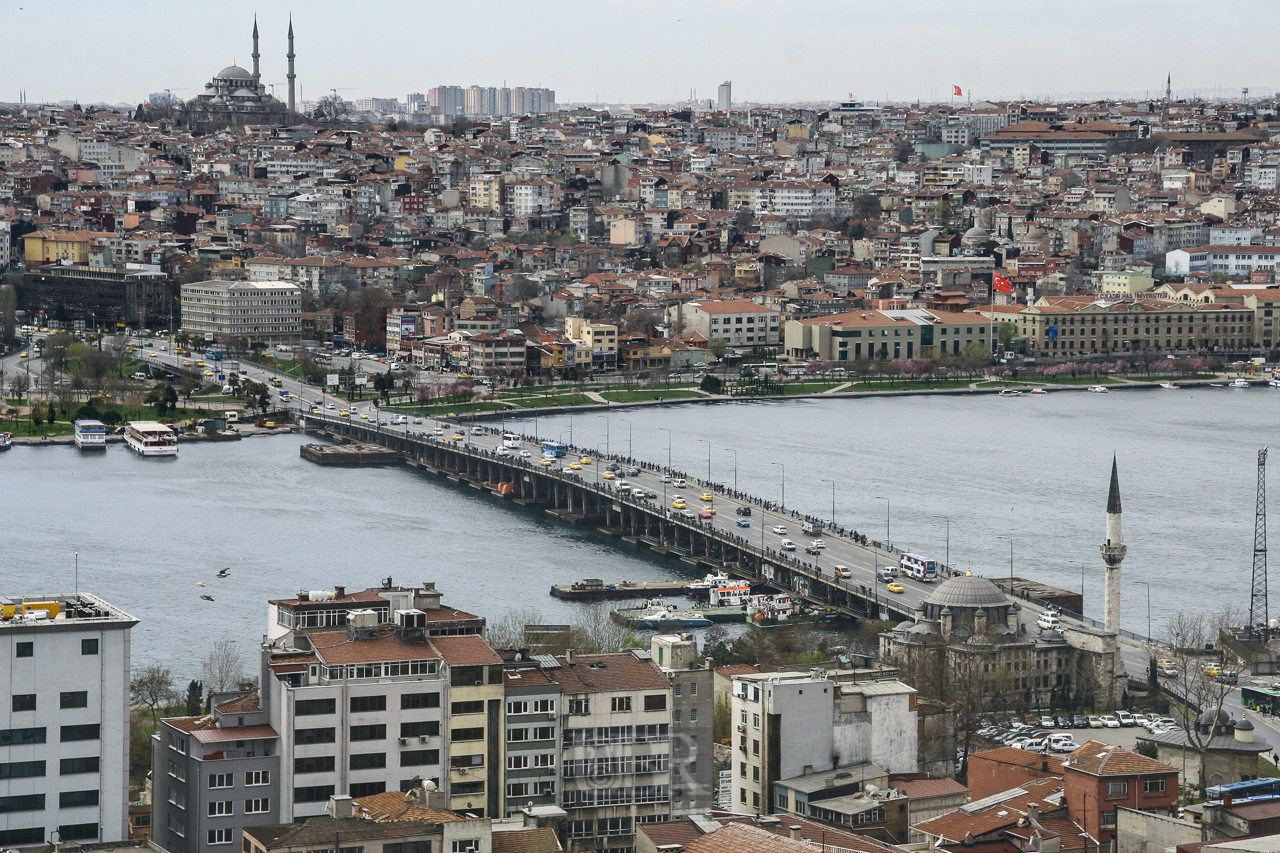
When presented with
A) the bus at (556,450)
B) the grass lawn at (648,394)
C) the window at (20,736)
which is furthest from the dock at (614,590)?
the grass lawn at (648,394)

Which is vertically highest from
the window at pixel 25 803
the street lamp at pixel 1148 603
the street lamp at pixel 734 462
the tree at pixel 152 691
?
the window at pixel 25 803

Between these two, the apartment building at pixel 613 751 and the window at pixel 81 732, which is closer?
the window at pixel 81 732

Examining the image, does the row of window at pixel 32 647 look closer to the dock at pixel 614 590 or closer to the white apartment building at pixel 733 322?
the dock at pixel 614 590

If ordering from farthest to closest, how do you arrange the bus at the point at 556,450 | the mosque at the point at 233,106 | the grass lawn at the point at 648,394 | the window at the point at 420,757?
the mosque at the point at 233,106 → the grass lawn at the point at 648,394 → the bus at the point at 556,450 → the window at the point at 420,757

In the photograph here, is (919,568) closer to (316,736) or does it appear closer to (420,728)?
(420,728)

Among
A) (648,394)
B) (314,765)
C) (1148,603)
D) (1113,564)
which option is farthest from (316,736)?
(648,394)

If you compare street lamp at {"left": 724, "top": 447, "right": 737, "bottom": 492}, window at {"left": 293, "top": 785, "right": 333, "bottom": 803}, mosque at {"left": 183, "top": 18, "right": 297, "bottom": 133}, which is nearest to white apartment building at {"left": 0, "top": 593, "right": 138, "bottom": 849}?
window at {"left": 293, "top": 785, "right": 333, "bottom": 803}
